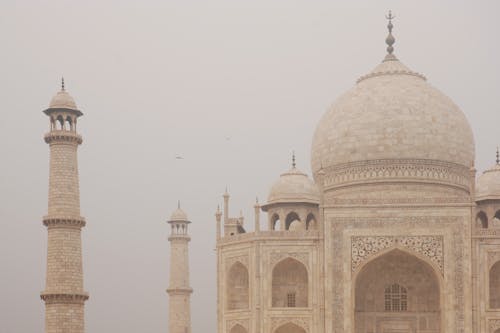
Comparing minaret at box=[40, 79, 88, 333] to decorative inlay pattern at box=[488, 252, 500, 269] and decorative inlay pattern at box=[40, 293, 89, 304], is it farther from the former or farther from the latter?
decorative inlay pattern at box=[488, 252, 500, 269]

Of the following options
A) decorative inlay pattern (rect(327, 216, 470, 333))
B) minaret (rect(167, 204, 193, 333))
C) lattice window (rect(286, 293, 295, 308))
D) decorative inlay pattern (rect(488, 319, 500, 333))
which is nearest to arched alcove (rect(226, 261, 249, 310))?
lattice window (rect(286, 293, 295, 308))

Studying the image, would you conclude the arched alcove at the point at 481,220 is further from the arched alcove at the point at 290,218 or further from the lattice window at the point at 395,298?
the arched alcove at the point at 290,218

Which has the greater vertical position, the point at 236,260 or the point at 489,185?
the point at 489,185

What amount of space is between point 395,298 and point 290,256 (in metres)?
3.50

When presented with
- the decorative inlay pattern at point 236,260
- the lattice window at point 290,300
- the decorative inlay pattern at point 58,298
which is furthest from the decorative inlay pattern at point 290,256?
the decorative inlay pattern at point 58,298

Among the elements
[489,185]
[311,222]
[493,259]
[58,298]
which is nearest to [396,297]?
[493,259]

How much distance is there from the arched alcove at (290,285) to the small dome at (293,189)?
239cm

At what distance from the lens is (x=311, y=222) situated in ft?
99.8

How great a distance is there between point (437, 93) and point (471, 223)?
A: 5.65m

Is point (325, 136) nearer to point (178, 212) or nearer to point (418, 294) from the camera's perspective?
point (418, 294)

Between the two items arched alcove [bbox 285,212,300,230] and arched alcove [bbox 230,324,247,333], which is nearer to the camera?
arched alcove [bbox 230,324,247,333]

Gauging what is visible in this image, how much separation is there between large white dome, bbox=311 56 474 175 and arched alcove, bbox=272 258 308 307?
4.01 m

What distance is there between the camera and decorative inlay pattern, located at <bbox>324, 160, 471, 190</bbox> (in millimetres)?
29609

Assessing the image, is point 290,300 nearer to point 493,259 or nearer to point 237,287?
point 237,287
